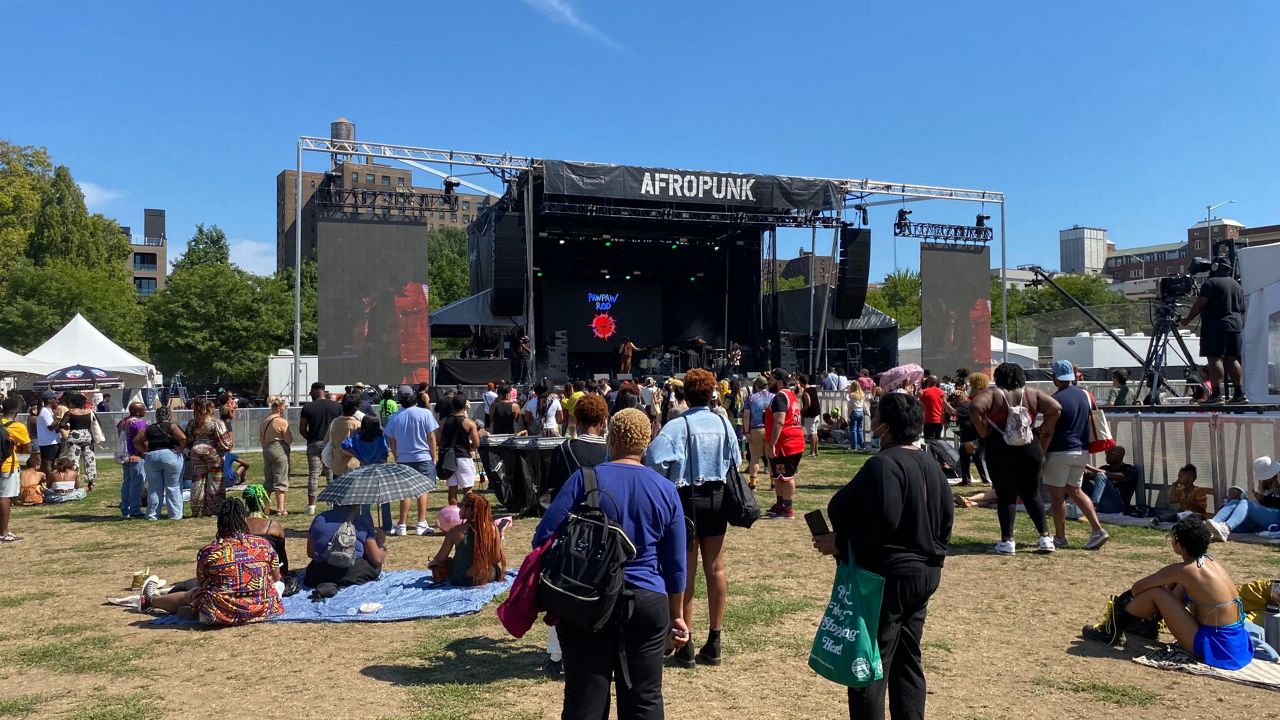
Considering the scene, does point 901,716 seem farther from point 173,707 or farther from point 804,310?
point 804,310

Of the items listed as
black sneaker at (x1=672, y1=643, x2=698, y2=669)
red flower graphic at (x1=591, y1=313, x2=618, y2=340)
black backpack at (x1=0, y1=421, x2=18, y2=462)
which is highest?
red flower graphic at (x1=591, y1=313, x2=618, y2=340)

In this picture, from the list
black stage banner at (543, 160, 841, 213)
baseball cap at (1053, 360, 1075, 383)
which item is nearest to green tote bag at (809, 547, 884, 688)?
baseball cap at (1053, 360, 1075, 383)

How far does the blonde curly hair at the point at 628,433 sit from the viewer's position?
3338 millimetres

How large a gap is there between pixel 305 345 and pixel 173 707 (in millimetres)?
44997

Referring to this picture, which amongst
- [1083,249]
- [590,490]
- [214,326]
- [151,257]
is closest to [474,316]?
[214,326]

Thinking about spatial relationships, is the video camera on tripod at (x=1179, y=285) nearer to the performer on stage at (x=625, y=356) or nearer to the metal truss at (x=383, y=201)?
the metal truss at (x=383, y=201)

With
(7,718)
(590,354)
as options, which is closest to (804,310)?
(590,354)

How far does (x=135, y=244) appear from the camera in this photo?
8762cm

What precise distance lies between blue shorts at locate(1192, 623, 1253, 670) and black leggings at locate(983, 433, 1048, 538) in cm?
264

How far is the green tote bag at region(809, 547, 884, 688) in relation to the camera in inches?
122

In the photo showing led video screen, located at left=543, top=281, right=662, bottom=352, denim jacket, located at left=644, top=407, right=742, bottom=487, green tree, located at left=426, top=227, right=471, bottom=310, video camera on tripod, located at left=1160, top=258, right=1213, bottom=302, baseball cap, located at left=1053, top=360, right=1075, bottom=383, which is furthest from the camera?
green tree, located at left=426, top=227, right=471, bottom=310

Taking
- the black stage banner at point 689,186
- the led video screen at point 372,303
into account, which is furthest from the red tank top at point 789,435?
the black stage banner at point 689,186

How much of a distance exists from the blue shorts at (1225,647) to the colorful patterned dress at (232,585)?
18.4 feet

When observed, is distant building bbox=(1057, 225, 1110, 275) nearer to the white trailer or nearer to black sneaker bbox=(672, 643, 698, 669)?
the white trailer
